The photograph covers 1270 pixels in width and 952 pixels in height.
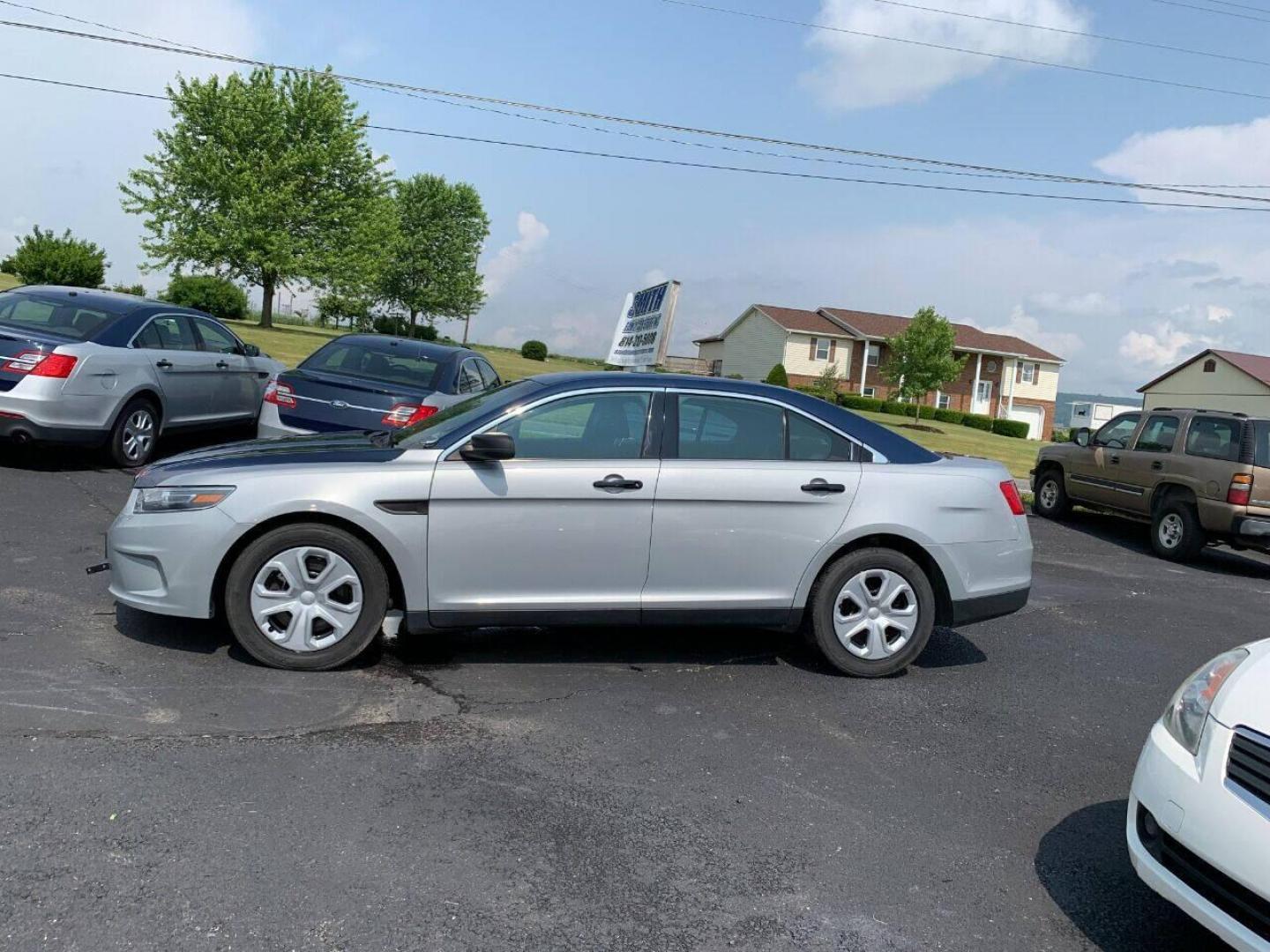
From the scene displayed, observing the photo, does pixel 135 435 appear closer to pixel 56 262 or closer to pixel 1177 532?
pixel 1177 532

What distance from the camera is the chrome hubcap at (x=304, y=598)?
199 inches

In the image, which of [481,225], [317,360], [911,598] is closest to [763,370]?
[481,225]

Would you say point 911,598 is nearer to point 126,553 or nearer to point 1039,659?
point 1039,659

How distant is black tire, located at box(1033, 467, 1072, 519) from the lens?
14258 mm

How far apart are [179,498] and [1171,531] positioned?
10.9 meters

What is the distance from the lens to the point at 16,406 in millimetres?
8914

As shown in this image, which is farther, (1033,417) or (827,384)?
(1033,417)

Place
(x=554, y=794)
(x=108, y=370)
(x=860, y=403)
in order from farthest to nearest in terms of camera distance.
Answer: (x=860, y=403), (x=108, y=370), (x=554, y=794)

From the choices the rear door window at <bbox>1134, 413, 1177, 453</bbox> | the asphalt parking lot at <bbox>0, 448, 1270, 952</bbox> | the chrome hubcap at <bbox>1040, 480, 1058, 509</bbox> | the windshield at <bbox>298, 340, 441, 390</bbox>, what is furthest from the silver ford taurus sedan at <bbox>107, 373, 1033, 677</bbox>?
the chrome hubcap at <bbox>1040, 480, 1058, 509</bbox>

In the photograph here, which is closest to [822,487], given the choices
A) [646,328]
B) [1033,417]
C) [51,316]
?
[51,316]

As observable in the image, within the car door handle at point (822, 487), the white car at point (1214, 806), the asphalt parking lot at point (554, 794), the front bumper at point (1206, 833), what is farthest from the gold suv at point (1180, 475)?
the front bumper at point (1206, 833)

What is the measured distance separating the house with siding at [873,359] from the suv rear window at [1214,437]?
45.7 metres

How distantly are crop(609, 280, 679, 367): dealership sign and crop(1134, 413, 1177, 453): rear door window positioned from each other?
720 cm

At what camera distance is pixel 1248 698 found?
318 cm
